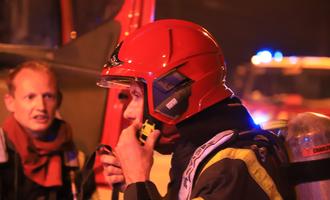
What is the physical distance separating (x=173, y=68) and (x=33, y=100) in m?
1.18

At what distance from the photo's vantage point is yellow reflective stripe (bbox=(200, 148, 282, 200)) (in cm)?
231

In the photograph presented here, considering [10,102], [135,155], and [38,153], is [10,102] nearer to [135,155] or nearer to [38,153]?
[38,153]

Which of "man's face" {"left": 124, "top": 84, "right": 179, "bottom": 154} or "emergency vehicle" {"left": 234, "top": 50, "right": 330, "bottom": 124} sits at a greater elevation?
"man's face" {"left": 124, "top": 84, "right": 179, "bottom": 154}

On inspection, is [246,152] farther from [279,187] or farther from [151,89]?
[151,89]

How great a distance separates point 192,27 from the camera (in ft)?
8.86

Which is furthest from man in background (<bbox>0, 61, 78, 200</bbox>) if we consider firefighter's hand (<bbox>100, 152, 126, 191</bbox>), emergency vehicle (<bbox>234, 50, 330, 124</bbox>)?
emergency vehicle (<bbox>234, 50, 330, 124</bbox>)

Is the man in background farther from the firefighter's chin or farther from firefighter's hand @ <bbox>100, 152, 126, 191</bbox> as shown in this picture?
the firefighter's chin

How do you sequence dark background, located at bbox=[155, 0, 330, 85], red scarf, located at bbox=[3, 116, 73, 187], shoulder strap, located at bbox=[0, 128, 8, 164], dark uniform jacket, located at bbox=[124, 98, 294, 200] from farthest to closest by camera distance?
dark background, located at bbox=[155, 0, 330, 85] → red scarf, located at bbox=[3, 116, 73, 187] → shoulder strap, located at bbox=[0, 128, 8, 164] → dark uniform jacket, located at bbox=[124, 98, 294, 200]

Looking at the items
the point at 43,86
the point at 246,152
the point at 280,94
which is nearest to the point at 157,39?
the point at 246,152

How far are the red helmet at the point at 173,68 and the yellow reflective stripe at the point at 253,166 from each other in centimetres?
27

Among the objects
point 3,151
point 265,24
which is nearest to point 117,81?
point 3,151

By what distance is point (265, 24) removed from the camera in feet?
62.8

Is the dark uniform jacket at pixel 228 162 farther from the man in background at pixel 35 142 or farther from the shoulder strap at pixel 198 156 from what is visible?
the man in background at pixel 35 142

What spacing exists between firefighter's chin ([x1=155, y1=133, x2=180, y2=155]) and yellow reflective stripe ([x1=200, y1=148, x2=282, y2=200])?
0.35 m
